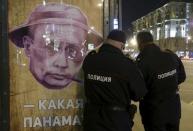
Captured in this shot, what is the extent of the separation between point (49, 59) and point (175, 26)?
128 m

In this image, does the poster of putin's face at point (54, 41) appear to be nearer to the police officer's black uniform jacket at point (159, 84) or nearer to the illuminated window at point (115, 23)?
the illuminated window at point (115, 23)

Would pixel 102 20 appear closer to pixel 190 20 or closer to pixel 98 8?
pixel 98 8

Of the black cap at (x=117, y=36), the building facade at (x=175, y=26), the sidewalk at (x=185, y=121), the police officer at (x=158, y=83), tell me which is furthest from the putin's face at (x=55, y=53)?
the building facade at (x=175, y=26)

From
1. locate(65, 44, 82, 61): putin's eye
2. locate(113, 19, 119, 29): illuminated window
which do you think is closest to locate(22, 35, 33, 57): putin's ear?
locate(65, 44, 82, 61): putin's eye

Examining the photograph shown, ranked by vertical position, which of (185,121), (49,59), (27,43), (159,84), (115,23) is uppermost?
(115,23)

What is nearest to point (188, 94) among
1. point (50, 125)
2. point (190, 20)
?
point (50, 125)

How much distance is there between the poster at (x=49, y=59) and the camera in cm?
497

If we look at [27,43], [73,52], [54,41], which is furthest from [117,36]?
[27,43]

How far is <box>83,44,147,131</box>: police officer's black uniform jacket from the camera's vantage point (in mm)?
4566

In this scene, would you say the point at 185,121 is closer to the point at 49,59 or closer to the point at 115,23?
the point at 115,23

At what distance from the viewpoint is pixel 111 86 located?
4.57 metres

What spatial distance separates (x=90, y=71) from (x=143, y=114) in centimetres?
152

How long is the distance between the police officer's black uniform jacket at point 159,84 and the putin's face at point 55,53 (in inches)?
37.7

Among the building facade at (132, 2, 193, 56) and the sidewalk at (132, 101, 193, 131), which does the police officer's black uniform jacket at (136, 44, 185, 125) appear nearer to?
the sidewalk at (132, 101, 193, 131)
